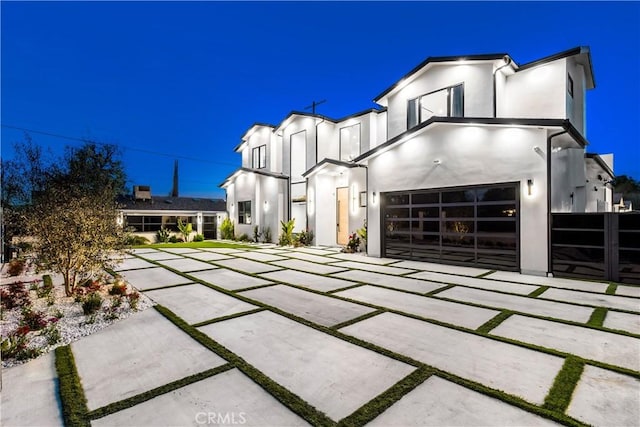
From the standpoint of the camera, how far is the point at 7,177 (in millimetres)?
13422

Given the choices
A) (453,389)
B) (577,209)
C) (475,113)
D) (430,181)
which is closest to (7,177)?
(430,181)

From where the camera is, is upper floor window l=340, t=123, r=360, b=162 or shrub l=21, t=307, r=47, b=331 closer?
shrub l=21, t=307, r=47, b=331

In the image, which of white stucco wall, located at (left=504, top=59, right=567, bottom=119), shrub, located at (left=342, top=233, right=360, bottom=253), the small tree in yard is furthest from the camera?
shrub, located at (left=342, top=233, right=360, bottom=253)

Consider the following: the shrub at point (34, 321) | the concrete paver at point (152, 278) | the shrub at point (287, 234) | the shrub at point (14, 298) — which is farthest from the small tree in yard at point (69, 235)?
the shrub at point (287, 234)

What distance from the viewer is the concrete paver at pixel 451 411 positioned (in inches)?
84.4

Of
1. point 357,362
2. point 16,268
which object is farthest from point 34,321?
point 16,268

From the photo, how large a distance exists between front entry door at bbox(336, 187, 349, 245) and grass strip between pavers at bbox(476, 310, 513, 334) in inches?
396

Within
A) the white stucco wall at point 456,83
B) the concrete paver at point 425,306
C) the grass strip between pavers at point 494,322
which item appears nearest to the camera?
the grass strip between pavers at point 494,322

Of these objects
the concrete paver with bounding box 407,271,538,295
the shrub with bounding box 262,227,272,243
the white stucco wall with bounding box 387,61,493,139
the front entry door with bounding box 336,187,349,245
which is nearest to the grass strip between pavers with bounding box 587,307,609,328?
the concrete paver with bounding box 407,271,538,295

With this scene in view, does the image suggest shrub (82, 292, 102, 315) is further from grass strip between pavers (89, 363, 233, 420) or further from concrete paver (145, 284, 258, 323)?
grass strip between pavers (89, 363, 233, 420)

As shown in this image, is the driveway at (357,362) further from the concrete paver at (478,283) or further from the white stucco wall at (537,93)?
the white stucco wall at (537,93)

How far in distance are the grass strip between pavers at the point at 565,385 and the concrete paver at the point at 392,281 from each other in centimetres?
300

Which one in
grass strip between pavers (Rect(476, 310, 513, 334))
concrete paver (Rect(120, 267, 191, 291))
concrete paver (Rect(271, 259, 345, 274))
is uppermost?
grass strip between pavers (Rect(476, 310, 513, 334))

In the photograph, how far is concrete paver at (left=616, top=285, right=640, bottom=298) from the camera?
5.75 metres
